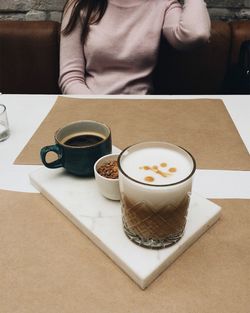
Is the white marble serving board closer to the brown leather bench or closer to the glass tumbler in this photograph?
the glass tumbler

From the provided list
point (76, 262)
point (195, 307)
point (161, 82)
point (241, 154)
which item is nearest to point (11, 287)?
point (76, 262)

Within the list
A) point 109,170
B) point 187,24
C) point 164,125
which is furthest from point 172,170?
point 187,24

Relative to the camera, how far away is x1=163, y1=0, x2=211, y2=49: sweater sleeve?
123cm

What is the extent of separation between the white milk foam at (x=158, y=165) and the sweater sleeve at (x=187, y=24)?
838 mm

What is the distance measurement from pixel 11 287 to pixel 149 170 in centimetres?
24

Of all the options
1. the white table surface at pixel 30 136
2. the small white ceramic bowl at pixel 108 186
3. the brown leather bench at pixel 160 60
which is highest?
the small white ceramic bowl at pixel 108 186

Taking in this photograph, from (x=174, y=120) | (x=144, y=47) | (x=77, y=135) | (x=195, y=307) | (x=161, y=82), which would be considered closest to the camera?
(x=195, y=307)

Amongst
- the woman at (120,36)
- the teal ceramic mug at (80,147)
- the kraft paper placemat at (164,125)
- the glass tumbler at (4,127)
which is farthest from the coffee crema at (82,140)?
the woman at (120,36)

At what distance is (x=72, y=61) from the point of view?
4.30ft

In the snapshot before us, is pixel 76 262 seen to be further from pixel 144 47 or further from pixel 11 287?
pixel 144 47

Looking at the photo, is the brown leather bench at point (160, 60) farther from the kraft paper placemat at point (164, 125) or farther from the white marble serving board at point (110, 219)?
the white marble serving board at point (110, 219)

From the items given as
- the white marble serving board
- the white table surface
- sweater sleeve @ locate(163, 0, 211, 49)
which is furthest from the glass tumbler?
sweater sleeve @ locate(163, 0, 211, 49)

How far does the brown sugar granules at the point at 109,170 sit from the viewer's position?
1.90ft

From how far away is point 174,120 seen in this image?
33.6 inches
